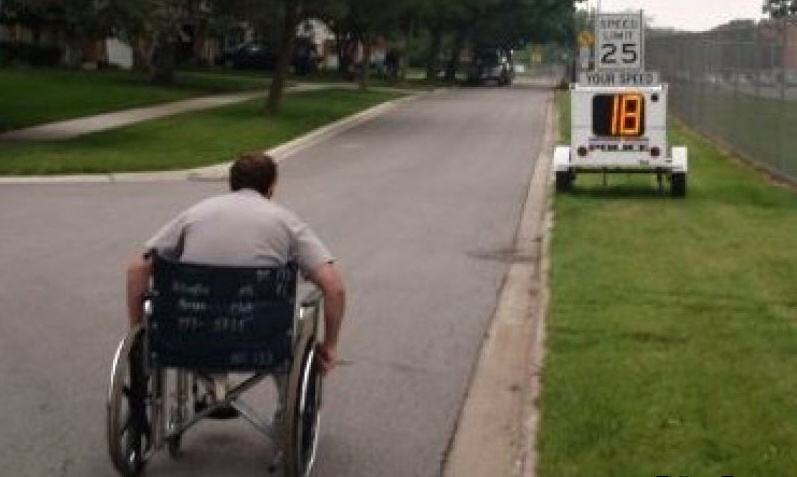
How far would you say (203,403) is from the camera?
610 centimetres

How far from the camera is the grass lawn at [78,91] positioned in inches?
1220

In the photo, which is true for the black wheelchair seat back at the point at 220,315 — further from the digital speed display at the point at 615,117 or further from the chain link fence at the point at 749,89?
the chain link fence at the point at 749,89

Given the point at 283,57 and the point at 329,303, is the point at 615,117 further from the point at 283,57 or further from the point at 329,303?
the point at 283,57

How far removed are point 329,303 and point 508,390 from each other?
82.7 inches

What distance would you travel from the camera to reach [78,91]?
38375 mm

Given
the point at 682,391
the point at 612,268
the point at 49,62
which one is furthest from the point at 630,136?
the point at 49,62

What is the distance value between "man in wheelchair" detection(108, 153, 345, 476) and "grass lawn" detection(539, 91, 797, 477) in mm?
1114

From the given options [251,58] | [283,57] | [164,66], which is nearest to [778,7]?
[251,58]

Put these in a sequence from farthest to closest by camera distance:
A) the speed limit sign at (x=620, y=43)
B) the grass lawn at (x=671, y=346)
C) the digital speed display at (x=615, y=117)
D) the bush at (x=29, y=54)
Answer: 1. the bush at (x=29, y=54)
2. the speed limit sign at (x=620, y=43)
3. the digital speed display at (x=615, y=117)
4. the grass lawn at (x=671, y=346)

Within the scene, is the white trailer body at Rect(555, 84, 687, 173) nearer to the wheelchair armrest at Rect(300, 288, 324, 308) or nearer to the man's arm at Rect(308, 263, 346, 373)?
the wheelchair armrest at Rect(300, 288, 324, 308)

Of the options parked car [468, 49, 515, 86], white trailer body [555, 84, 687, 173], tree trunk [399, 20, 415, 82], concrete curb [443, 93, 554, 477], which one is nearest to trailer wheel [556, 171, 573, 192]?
white trailer body [555, 84, 687, 173]

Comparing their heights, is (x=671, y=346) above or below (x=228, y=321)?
below

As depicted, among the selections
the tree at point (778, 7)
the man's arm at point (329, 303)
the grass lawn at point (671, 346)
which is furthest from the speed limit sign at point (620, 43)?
the tree at point (778, 7)

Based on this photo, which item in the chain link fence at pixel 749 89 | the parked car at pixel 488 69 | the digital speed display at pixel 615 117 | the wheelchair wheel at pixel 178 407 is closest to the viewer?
the wheelchair wheel at pixel 178 407
